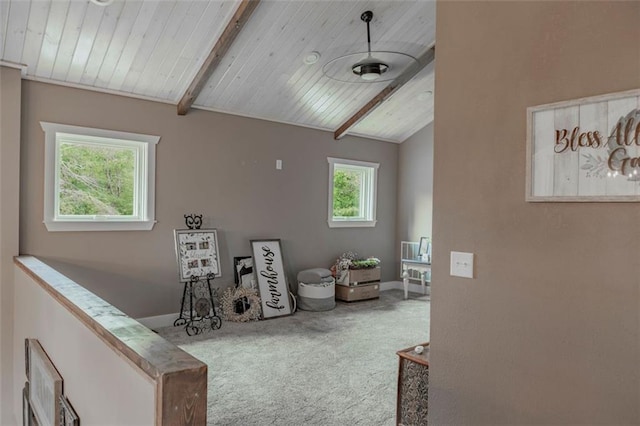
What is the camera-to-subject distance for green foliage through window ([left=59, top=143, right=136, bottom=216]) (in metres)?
4.34

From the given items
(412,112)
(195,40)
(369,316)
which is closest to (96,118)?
(195,40)

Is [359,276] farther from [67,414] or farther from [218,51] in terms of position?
[67,414]

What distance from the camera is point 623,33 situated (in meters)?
1.46

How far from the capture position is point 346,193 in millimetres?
6941

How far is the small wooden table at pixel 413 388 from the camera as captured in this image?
7.22ft

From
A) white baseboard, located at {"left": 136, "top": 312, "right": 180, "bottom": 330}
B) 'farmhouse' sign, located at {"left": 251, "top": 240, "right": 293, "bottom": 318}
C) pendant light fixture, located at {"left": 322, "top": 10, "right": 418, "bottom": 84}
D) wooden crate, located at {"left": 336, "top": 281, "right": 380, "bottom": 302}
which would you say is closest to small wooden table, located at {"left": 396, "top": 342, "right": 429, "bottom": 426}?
pendant light fixture, located at {"left": 322, "top": 10, "right": 418, "bottom": 84}

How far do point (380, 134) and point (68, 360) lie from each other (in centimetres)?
597

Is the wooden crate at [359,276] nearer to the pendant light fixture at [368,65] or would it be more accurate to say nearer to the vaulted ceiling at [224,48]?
the vaulted ceiling at [224,48]

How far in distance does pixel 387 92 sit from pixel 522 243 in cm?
422

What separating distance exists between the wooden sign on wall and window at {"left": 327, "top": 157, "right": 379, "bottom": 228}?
4.93m

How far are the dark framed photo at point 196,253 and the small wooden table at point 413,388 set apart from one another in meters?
3.11

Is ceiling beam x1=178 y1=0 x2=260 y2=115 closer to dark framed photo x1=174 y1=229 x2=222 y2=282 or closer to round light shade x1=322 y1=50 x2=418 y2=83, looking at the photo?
round light shade x1=322 y1=50 x2=418 y2=83

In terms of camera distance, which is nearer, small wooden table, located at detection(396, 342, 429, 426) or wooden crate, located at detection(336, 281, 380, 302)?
small wooden table, located at detection(396, 342, 429, 426)

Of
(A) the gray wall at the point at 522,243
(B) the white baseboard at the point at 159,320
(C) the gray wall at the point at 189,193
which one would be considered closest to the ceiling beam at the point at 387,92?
(C) the gray wall at the point at 189,193
